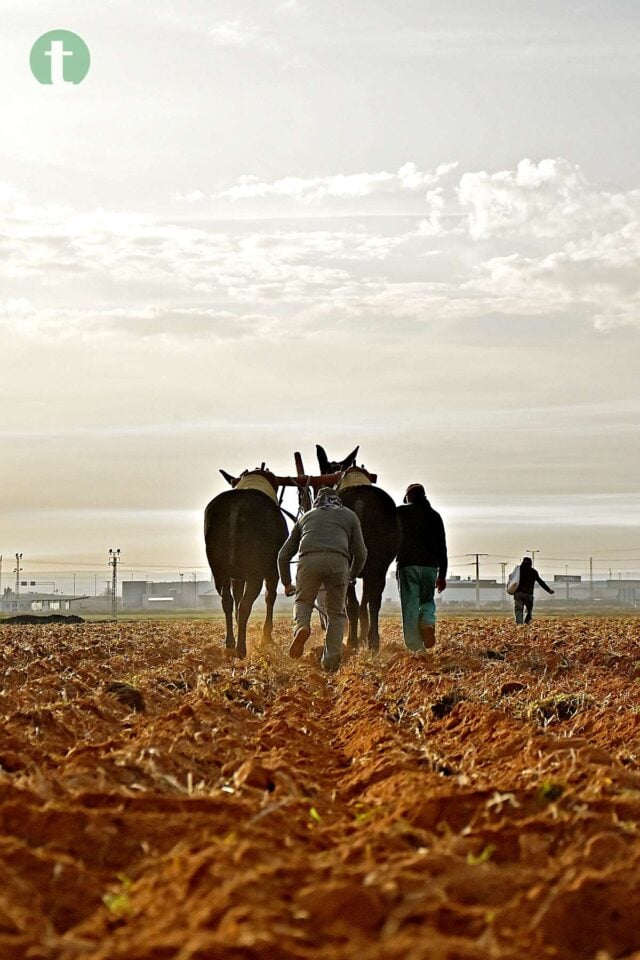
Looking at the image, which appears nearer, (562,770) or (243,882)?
(243,882)

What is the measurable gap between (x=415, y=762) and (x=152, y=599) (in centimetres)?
17505

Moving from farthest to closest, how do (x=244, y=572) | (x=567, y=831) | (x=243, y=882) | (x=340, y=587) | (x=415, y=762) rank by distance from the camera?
(x=244, y=572) → (x=340, y=587) → (x=415, y=762) → (x=567, y=831) → (x=243, y=882)

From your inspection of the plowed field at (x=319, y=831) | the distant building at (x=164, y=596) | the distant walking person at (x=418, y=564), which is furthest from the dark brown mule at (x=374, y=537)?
the distant building at (x=164, y=596)

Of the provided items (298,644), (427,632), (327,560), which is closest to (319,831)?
(298,644)

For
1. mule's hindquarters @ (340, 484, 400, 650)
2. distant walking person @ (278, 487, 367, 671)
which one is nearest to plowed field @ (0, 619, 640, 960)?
distant walking person @ (278, 487, 367, 671)

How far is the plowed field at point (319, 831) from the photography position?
11.5 feet

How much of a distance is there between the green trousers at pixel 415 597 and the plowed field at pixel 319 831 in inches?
262

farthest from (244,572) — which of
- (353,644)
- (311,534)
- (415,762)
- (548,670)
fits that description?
(415,762)

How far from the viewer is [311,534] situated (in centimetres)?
1465

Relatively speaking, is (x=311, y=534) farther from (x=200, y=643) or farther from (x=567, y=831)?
(x=567, y=831)

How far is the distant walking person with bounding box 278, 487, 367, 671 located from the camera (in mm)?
14500

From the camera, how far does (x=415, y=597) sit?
17.3m

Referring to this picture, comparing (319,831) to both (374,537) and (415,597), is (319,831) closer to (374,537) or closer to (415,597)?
(415,597)

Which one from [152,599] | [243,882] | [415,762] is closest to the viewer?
[243,882]
